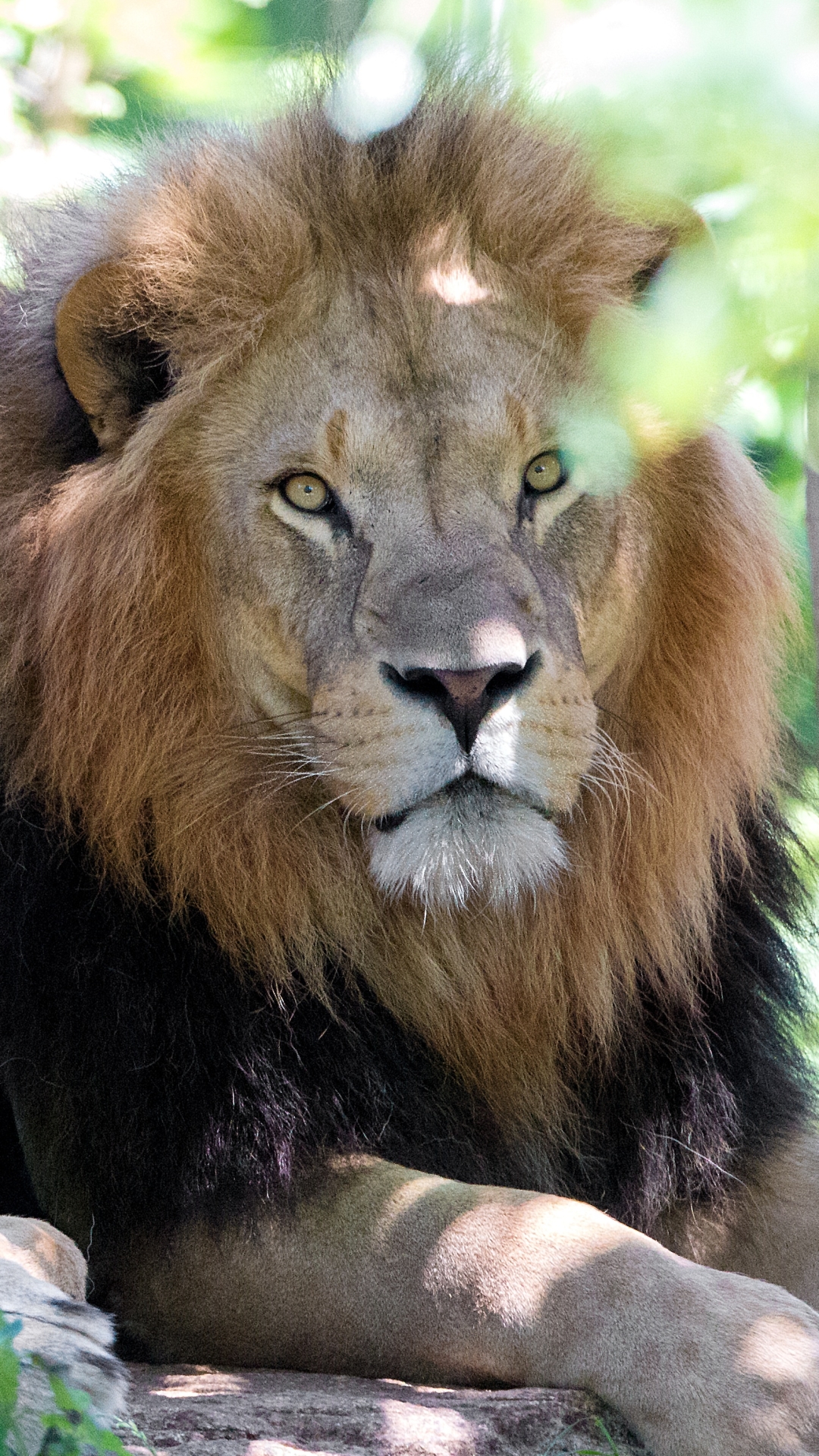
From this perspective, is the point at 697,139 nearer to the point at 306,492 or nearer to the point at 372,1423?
the point at 372,1423

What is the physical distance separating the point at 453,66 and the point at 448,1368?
98.9 inches

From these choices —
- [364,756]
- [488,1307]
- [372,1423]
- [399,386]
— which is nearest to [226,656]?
[364,756]

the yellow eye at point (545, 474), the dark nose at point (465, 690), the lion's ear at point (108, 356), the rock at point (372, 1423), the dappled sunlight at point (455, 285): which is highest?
the dappled sunlight at point (455, 285)

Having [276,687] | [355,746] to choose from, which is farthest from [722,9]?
[276,687]

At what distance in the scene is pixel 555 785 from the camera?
8.78ft

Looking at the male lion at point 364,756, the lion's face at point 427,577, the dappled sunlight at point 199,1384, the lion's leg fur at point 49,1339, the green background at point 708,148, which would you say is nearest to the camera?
the green background at point 708,148

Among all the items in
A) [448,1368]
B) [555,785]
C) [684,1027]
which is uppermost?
[555,785]

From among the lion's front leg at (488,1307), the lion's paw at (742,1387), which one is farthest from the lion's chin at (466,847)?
the lion's paw at (742,1387)

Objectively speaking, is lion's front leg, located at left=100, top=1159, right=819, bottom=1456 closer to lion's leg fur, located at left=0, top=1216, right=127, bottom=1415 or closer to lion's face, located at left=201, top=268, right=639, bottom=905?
lion's leg fur, located at left=0, top=1216, right=127, bottom=1415

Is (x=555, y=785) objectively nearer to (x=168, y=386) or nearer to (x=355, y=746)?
(x=355, y=746)

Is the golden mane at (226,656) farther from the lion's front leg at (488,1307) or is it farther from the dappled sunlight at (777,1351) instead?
the dappled sunlight at (777,1351)

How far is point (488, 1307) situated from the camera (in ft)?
8.01

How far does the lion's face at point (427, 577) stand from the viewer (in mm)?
2555

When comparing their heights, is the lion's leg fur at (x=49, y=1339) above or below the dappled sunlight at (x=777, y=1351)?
below
